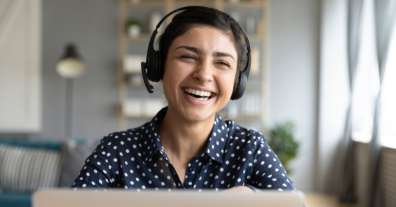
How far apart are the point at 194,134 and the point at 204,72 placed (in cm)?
17

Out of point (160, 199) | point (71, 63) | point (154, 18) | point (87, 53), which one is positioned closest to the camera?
point (160, 199)

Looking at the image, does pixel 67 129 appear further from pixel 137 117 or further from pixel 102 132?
pixel 137 117

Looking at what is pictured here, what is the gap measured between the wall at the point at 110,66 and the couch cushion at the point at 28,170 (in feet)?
7.06

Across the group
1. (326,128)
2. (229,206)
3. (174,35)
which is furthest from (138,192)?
(326,128)

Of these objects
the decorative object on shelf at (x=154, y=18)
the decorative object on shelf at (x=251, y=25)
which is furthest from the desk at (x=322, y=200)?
the decorative object on shelf at (x=154, y=18)

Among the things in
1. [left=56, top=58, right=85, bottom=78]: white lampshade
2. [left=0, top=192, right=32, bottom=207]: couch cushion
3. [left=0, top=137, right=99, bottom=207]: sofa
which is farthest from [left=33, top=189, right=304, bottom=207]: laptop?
[left=56, top=58, right=85, bottom=78]: white lampshade

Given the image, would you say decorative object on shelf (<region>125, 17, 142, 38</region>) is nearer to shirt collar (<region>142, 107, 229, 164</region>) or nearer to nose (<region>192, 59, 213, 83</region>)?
shirt collar (<region>142, 107, 229, 164</region>)

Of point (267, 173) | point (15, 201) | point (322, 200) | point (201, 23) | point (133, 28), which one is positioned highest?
point (133, 28)

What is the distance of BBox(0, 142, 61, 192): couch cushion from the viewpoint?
4395mm

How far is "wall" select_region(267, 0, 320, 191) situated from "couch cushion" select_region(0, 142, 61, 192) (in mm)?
3004

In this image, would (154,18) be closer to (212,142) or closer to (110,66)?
(110,66)

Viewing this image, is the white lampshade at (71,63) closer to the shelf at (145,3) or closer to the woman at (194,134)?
the shelf at (145,3)

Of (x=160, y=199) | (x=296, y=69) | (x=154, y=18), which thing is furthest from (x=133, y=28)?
(x=160, y=199)

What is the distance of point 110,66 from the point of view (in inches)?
263
